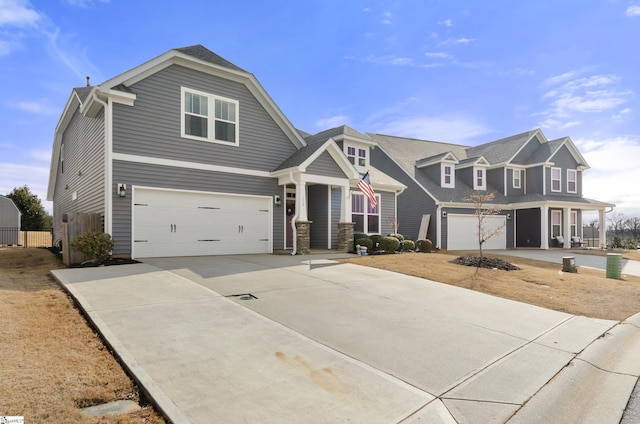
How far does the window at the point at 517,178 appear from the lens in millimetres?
25594

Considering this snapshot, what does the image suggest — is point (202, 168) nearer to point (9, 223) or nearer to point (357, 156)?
point (357, 156)

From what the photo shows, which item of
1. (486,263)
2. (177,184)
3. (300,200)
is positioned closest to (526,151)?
(486,263)

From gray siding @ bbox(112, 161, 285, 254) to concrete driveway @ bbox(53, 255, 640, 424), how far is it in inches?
132

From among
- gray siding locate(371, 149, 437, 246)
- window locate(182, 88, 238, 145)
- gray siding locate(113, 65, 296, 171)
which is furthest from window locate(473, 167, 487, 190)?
window locate(182, 88, 238, 145)

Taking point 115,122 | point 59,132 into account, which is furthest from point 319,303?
point 59,132

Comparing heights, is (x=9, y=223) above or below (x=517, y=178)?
below

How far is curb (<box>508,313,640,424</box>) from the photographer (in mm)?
3439

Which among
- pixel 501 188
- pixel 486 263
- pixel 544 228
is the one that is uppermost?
pixel 501 188

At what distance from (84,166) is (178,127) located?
184 inches

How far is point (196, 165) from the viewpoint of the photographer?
1262 centimetres

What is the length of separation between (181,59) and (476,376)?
41.1 feet

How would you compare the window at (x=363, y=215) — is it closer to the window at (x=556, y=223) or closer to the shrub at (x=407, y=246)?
the shrub at (x=407, y=246)

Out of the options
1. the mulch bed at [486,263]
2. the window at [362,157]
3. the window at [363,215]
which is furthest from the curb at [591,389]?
the window at [362,157]

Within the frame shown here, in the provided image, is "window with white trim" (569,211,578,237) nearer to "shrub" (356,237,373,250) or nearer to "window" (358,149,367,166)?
"window" (358,149,367,166)
